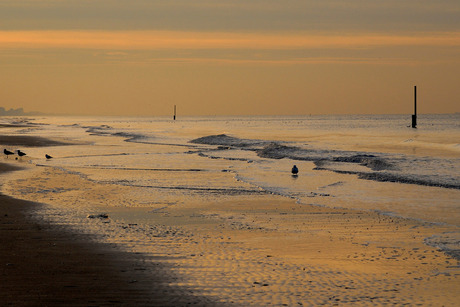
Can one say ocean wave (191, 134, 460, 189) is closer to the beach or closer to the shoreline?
the beach

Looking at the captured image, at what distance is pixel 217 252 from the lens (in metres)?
11.2

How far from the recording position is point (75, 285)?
8.84m

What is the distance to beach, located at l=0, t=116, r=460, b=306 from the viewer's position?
8.52m

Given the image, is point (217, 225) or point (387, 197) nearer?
point (217, 225)

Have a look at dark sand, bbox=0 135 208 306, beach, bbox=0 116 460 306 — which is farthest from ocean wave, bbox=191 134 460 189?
dark sand, bbox=0 135 208 306

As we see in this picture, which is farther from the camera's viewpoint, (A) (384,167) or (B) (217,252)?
(A) (384,167)

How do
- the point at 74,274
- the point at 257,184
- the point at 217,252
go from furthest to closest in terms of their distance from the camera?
the point at 257,184 < the point at 217,252 < the point at 74,274

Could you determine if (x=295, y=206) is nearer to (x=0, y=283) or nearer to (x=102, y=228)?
(x=102, y=228)

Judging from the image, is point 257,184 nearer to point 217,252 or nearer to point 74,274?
point 217,252

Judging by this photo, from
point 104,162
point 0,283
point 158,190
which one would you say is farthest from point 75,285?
point 104,162

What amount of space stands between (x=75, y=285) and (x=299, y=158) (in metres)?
30.8

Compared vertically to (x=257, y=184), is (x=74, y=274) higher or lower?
higher

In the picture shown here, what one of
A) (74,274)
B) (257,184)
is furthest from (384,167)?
(74,274)

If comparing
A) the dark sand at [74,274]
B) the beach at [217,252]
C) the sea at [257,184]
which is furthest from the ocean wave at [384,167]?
the dark sand at [74,274]
